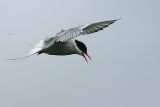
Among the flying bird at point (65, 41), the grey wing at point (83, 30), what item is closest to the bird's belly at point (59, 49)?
the flying bird at point (65, 41)

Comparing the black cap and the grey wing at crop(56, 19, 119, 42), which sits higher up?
the grey wing at crop(56, 19, 119, 42)

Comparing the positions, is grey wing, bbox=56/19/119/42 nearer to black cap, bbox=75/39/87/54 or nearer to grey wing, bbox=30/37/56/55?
grey wing, bbox=30/37/56/55

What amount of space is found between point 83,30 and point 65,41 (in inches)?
51.3

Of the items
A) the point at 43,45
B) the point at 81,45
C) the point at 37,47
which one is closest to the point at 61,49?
the point at 43,45

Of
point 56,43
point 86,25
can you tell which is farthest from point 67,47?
point 86,25

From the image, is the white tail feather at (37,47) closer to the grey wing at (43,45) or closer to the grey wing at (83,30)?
the grey wing at (43,45)

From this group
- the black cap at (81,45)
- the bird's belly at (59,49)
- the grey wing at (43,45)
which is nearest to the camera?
the grey wing at (43,45)

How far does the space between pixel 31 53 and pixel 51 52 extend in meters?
0.66

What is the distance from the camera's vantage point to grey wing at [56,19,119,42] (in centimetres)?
1748

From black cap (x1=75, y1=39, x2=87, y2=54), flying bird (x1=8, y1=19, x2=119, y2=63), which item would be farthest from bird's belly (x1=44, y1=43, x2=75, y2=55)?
black cap (x1=75, y1=39, x2=87, y2=54)

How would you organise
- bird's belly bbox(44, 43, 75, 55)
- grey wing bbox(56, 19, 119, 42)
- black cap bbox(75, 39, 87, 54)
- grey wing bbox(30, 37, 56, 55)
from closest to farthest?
1. grey wing bbox(56, 19, 119, 42)
2. grey wing bbox(30, 37, 56, 55)
3. bird's belly bbox(44, 43, 75, 55)
4. black cap bbox(75, 39, 87, 54)

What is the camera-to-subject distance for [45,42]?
63.3 feet

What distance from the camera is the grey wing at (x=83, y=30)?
17.5 m

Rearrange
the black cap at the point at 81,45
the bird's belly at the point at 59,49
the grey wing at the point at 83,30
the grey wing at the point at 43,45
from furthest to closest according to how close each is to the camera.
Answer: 1. the black cap at the point at 81,45
2. the bird's belly at the point at 59,49
3. the grey wing at the point at 43,45
4. the grey wing at the point at 83,30
